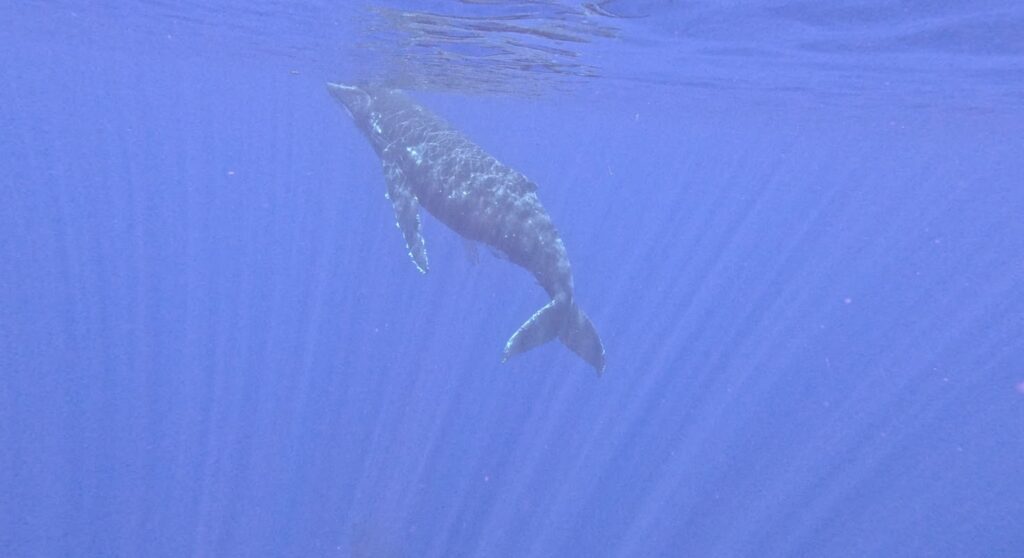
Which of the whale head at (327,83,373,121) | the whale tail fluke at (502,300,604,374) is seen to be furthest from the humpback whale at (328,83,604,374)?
the whale head at (327,83,373,121)

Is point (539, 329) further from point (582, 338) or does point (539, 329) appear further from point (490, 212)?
point (490, 212)

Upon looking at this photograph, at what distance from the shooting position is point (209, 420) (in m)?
20.5

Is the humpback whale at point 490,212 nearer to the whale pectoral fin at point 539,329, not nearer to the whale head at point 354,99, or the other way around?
the whale pectoral fin at point 539,329

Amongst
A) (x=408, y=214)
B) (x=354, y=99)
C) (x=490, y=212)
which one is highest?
(x=490, y=212)

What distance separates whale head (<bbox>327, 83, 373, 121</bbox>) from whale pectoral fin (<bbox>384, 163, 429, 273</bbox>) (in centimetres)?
347

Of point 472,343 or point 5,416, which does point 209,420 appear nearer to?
point 5,416

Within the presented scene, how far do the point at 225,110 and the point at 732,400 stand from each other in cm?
5816

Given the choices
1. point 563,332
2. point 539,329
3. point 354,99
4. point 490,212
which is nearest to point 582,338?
point 563,332

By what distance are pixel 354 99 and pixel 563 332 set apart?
8.92 meters

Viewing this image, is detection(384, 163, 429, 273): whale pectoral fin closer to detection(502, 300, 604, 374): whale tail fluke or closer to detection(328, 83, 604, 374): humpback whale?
detection(328, 83, 604, 374): humpback whale

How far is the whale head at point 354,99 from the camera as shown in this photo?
1522cm

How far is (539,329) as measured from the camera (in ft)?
32.8


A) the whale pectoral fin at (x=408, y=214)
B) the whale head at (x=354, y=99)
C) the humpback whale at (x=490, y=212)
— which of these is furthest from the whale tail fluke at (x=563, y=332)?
the whale head at (x=354, y=99)

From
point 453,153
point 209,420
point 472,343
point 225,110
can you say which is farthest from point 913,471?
point 225,110
